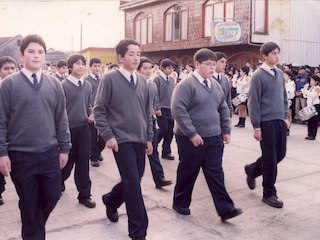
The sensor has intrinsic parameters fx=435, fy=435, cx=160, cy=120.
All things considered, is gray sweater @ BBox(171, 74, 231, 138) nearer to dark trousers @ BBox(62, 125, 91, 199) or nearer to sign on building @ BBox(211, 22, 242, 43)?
dark trousers @ BBox(62, 125, 91, 199)

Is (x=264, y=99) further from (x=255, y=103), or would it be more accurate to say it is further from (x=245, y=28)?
(x=245, y=28)

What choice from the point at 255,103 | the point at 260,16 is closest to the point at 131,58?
the point at 255,103

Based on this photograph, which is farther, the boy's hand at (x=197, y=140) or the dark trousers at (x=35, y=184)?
the boy's hand at (x=197, y=140)

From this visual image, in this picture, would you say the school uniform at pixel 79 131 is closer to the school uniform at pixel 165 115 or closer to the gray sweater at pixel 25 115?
the gray sweater at pixel 25 115

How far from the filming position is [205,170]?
4.66m

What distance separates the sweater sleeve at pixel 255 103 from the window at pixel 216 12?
15492 mm

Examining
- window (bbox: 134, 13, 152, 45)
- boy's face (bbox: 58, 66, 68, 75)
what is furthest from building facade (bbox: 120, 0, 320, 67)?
boy's face (bbox: 58, 66, 68, 75)

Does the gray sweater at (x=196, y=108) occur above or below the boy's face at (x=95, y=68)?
below

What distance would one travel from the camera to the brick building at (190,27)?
64.3 ft

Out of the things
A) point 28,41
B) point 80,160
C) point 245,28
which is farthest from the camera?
point 245,28

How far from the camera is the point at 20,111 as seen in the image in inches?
129

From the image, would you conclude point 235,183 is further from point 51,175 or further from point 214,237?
point 51,175

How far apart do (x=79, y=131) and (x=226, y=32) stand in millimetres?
15528

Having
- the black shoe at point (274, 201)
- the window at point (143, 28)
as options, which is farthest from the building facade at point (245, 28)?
the black shoe at point (274, 201)
